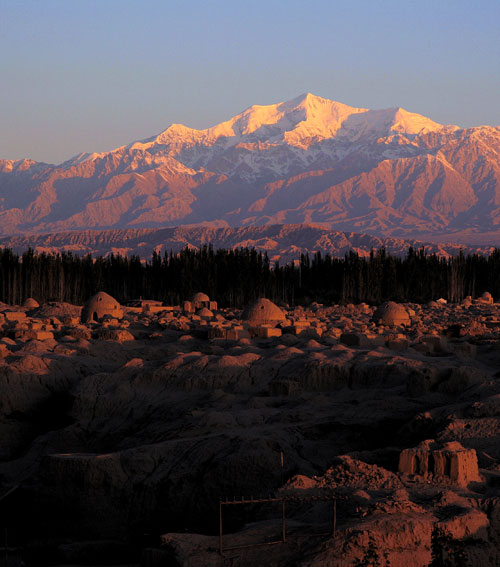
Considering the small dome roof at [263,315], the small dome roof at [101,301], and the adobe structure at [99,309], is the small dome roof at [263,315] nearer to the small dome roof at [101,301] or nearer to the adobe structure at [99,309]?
the adobe structure at [99,309]

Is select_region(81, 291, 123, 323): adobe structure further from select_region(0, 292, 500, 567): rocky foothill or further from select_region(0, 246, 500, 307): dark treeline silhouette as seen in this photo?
select_region(0, 246, 500, 307): dark treeline silhouette

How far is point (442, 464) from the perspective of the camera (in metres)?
14.8

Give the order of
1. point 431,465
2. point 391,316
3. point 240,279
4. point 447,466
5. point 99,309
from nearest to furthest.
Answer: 1. point 447,466
2. point 431,465
3. point 391,316
4. point 99,309
5. point 240,279

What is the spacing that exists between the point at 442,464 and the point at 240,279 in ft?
210

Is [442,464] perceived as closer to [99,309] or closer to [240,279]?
[99,309]

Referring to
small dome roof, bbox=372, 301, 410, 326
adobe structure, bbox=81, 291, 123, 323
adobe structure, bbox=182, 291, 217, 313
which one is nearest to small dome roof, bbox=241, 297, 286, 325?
small dome roof, bbox=372, 301, 410, 326

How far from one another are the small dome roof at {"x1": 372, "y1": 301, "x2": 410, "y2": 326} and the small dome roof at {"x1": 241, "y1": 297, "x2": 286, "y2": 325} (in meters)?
4.87

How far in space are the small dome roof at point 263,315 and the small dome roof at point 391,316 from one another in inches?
192

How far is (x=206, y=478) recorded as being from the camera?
18406 millimetres

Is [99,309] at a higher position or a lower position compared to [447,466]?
lower

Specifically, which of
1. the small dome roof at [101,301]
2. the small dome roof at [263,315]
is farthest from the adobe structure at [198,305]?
the small dome roof at [263,315]

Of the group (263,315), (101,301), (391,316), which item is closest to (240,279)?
(101,301)

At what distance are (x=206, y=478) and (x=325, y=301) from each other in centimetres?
6132

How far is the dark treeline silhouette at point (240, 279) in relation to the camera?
3095 inches
